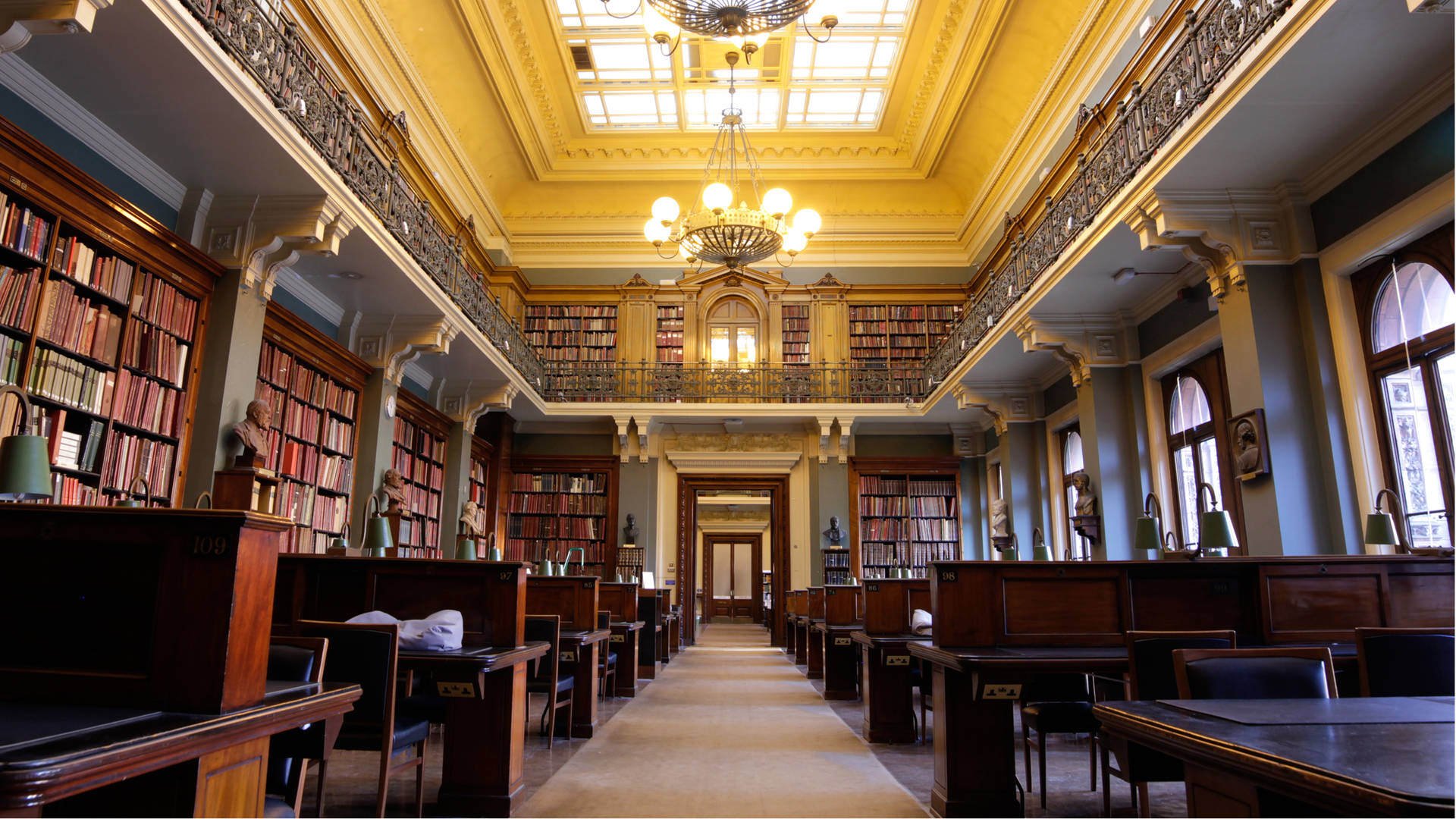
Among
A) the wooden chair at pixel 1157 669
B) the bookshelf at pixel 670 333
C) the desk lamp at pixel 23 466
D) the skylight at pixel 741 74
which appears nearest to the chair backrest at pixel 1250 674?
the wooden chair at pixel 1157 669

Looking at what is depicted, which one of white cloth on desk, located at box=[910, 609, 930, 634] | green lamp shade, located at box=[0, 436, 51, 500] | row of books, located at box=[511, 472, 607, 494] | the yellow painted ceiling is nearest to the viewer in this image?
green lamp shade, located at box=[0, 436, 51, 500]

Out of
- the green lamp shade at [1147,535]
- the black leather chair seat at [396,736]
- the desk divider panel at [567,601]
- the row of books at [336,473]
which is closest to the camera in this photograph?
the black leather chair seat at [396,736]

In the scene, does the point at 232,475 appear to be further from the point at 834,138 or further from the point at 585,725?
the point at 834,138

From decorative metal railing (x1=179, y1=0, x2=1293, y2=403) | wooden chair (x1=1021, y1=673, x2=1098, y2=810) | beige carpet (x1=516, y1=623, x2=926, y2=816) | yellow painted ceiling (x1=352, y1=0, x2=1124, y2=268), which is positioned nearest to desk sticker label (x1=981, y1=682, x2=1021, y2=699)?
wooden chair (x1=1021, y1=673, x2=1098, y2=810)

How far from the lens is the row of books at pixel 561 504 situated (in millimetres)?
11844

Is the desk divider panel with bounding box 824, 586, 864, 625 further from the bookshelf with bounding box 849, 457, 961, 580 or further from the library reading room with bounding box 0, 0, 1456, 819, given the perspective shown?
the bookshelf with bounding box 849, 457, 961, 580

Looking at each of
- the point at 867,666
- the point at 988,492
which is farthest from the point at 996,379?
the point at 867,666

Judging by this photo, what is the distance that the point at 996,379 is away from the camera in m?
9.88

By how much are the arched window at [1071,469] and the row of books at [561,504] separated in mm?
6126

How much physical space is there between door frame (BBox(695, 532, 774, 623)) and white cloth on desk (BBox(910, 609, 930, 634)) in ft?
49.5

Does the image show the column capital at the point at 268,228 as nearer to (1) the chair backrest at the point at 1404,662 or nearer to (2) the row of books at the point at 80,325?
(2) the row of books at the point at 80,325

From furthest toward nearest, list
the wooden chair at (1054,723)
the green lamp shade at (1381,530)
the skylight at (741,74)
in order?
the skylight at (741,74) < the green lamp shade at (1381,530) < the wooden chair at (1054,723)

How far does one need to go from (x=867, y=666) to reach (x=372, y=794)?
2.96 meters

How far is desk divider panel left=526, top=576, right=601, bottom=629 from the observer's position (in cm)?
584
